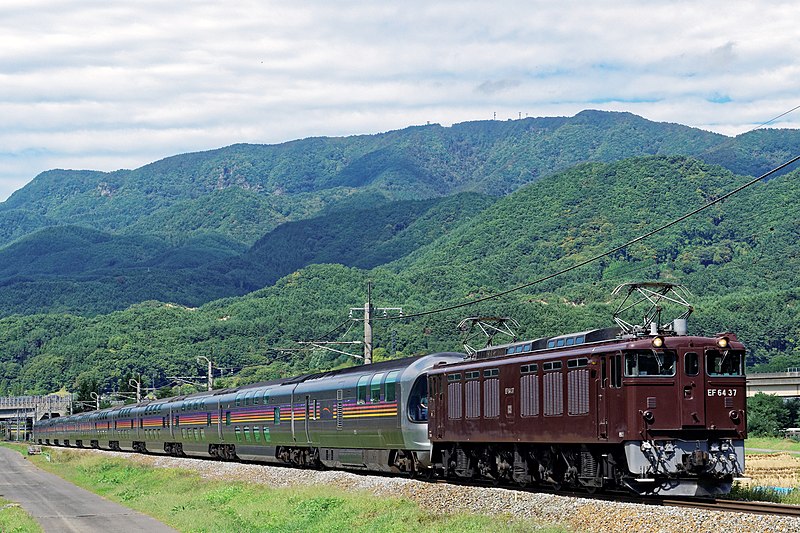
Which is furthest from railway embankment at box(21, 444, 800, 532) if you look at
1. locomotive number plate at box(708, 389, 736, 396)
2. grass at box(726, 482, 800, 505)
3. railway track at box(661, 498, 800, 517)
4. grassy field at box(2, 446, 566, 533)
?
grass at box(726, 482, 800, 505)

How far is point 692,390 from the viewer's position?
1141 inches

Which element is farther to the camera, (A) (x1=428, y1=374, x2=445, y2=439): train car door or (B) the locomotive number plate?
(A) (x1=428, y1=374, x2=445, y2=439): train car door

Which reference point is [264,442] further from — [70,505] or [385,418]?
[385,418]

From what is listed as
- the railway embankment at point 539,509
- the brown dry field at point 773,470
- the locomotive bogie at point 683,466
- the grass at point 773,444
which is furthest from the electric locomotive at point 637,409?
the grass at point 773,444

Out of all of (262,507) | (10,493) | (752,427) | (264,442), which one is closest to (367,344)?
(264,442)

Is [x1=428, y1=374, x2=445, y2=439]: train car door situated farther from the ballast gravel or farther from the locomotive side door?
the locomotive side door

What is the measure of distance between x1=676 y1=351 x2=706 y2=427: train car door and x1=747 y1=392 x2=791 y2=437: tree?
323ft

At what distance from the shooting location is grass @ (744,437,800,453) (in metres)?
96.0

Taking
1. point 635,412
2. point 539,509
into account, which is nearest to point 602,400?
point 635,412

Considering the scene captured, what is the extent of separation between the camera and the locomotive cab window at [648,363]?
94.3 ft

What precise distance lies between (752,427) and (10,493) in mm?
88645

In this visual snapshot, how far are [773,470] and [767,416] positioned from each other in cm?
7268

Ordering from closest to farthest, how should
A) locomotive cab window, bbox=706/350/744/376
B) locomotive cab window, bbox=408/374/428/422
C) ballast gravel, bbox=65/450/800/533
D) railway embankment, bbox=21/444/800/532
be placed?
1. ballast gravel, bbox=65/450/800/533
2. railway embankment, bbox=21/444/800/532
3. locomotive cab window, bbox=706/350/744/376
4. locomotive cab window, bbox=408/374/428/422

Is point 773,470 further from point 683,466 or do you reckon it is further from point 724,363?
point 683,466
